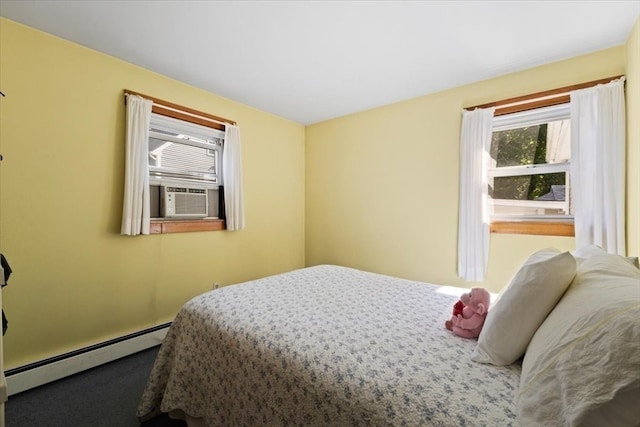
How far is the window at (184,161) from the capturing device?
2637 millimetres

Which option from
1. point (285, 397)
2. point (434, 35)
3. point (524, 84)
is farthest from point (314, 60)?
point (285, 397)

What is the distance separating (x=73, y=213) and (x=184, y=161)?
1018 mm

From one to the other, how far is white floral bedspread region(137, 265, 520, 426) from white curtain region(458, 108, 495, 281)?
956 mm

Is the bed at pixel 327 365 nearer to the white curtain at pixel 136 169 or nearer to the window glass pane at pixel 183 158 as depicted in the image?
the white curtain at pixel 136 169

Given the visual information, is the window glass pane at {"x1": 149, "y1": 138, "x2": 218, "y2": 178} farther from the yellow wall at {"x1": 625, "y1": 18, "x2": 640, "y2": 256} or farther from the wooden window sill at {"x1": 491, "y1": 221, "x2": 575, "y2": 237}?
the yellow wall at {"x1": 625, "y1": 18, "x2": 640, "y2": 256}

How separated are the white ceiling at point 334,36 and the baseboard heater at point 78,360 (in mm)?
2292

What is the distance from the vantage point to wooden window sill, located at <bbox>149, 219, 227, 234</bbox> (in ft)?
8.39

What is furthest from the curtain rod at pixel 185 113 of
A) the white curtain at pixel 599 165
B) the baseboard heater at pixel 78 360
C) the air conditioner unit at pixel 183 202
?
the white curtain at pixel 599 165

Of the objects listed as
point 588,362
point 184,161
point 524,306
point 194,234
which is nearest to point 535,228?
point 524,306

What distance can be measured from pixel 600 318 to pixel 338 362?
0.75 m

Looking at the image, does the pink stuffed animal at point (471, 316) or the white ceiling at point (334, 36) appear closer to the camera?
the pink stuffed animal at point (471, 316)

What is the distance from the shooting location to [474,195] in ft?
8.64

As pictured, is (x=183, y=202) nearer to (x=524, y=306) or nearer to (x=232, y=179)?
(x=232, y=179)

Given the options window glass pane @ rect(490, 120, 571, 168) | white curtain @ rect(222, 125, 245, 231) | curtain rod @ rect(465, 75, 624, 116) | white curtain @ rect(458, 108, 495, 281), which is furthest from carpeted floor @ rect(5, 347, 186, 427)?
curtain rod @ rect(465, 75, 624, 116)
